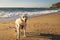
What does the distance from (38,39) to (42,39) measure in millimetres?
199

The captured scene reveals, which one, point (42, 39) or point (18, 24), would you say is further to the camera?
point (42, 39)

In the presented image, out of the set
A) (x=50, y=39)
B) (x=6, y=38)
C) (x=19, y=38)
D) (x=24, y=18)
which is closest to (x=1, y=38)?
(x=6, y=38)

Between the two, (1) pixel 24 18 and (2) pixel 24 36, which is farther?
(2) pixel 24 36

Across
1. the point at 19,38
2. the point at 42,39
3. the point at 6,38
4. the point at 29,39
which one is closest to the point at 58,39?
the point at 42,39

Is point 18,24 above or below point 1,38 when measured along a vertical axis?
above

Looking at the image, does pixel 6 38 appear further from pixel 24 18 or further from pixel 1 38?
pixel 24 18

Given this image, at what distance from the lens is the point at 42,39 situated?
8.41m

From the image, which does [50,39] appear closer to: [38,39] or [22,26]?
[38,39]

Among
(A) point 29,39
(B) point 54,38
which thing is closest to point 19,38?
(A) point 29,39

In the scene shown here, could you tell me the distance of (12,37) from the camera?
28.5 ft

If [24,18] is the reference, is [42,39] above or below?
below

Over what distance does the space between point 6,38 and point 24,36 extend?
37.3 inches

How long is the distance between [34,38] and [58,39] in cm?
118

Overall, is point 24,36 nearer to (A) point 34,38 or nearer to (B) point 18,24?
(A) point 34,38
